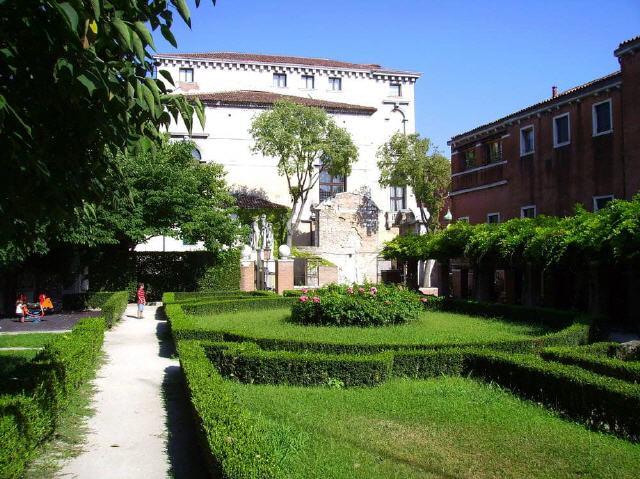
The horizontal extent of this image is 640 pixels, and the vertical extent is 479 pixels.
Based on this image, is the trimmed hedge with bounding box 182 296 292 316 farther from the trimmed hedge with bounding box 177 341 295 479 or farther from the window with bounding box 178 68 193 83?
the window with bounding box 178 68 193 83

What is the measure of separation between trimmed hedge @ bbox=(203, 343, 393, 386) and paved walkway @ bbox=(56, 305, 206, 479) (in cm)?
121

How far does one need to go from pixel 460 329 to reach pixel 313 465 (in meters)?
10.5

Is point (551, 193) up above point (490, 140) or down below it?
below

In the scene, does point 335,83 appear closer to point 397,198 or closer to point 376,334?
point 397,198

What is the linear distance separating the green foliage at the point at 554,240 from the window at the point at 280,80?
25389 mm

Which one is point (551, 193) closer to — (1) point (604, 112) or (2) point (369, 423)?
(1) point (604, 112)

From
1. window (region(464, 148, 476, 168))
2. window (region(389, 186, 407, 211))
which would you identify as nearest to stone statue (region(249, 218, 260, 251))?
window (region(464, 148, 476, 168))

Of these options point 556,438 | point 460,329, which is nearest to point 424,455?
point 556,438

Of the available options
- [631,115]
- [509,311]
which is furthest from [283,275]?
[631,115]

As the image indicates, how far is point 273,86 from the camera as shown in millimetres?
45438

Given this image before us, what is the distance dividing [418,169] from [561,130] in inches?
527

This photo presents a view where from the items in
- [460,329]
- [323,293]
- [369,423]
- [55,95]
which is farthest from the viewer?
[323,293]

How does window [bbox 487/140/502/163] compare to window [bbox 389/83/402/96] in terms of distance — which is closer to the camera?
window [bbox 487/140/502/163]

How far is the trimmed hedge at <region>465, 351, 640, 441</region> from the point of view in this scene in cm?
700
